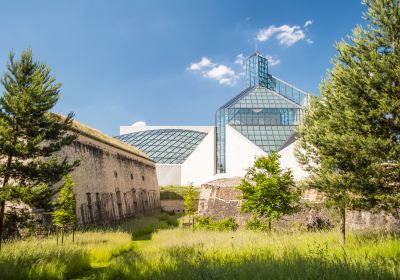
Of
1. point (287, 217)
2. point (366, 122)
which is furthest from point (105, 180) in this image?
point (366, 122)

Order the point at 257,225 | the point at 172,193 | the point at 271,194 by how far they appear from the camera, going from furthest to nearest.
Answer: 1. the point at 172,193
2. the point at 257,225
3. the point at 271,194

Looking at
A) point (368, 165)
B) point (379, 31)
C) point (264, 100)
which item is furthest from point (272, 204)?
point (264, 100)

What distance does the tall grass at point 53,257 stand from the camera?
8977mm

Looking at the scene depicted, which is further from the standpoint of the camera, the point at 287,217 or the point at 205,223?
the point at 205,223

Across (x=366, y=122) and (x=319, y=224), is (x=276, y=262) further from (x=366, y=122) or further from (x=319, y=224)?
(x=319, y=224)

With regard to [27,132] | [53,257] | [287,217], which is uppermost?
[27,132]

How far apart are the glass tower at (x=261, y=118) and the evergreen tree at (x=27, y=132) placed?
3283 centimetres

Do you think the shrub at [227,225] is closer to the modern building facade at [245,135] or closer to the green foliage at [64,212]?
the green foliage at [64,212]

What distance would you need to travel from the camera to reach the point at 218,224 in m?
21.5

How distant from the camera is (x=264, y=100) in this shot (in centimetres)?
4994

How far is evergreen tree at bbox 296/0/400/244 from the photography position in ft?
34.6

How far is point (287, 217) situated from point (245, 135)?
23.8 metres

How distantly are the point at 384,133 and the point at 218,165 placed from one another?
36929 mm

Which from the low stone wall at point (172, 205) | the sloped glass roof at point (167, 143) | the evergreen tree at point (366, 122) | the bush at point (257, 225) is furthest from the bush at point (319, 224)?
the sloped glass roof at point (167, 143)
